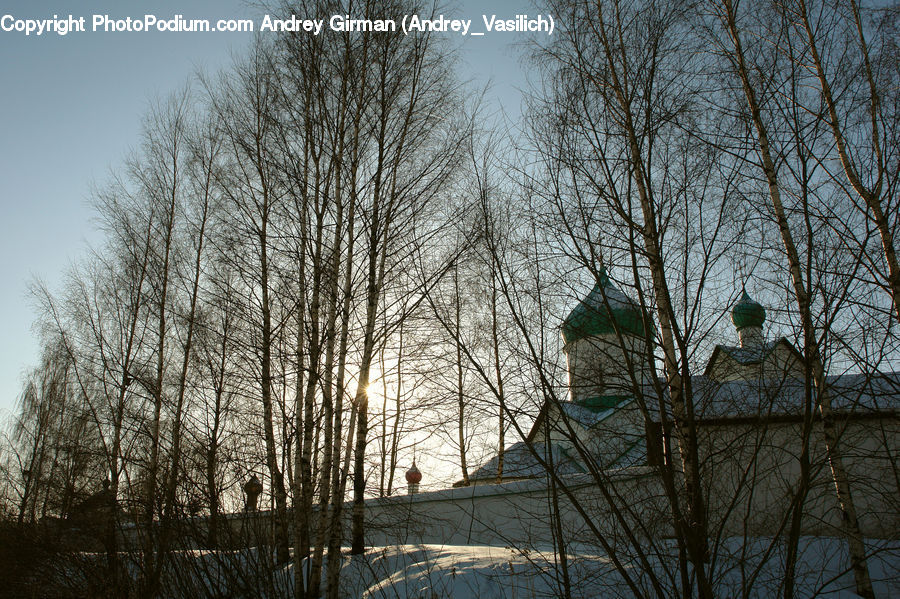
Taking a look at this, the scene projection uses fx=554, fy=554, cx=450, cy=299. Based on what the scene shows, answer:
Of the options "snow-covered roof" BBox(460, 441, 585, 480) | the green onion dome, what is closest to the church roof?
"snow-covered roof" BBox(460, 441, 585, 480)

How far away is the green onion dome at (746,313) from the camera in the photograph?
3.48m

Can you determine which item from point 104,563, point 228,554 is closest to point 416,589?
point 228,554

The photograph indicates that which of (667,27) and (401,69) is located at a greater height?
(401,69)

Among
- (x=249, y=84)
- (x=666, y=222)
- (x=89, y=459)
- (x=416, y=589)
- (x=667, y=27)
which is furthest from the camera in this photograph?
(x=89, y=459)

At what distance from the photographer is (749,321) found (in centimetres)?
370

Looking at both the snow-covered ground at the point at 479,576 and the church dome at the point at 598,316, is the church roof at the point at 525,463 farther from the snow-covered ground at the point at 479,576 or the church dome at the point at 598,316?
the church dome at the point at 598,316

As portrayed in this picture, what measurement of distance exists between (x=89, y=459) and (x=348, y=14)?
8.81m

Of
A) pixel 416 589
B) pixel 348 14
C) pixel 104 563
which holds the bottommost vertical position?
pixel 416 589

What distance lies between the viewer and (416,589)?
506cm

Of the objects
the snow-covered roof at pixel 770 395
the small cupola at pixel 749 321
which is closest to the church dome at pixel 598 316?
the snow-covered roof at pixel 770 395

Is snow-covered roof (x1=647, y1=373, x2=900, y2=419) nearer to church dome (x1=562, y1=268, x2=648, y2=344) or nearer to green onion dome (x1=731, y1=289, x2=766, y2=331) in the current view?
green onion dome (x1=731, y1=289, x2=766, y2=331)

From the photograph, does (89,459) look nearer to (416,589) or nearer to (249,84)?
(249,84)

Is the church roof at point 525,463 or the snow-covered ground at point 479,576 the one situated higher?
the church roof at point 525,463

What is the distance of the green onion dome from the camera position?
3.48m
